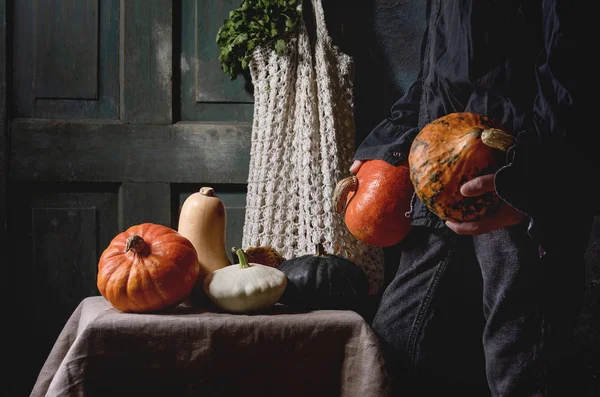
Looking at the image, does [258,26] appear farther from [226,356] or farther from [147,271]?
[226,356]

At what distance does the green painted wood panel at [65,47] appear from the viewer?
7.82ft

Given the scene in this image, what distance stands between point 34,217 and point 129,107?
0.59 metres

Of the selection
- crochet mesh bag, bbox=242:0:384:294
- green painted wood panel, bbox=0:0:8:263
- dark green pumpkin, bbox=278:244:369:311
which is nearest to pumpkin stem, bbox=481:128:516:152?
dark green pumpkin, bbox=278:244:369:311

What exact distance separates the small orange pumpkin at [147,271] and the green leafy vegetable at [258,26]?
3.00ft

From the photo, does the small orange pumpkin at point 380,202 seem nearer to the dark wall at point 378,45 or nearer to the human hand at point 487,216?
the human hand at point 487,216

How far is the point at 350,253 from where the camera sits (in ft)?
6.98

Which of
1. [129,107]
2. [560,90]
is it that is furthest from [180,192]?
[560,90]

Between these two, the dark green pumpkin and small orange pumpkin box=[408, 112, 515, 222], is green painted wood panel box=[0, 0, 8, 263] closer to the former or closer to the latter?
the dark green pumpkin

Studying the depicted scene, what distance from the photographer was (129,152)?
240cm

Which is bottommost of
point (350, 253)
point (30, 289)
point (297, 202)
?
point (30, 289)

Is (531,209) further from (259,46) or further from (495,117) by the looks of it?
(259,46)

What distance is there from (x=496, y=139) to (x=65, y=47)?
73.8 inches

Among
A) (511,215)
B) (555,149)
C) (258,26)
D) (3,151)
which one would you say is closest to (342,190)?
(511,215)

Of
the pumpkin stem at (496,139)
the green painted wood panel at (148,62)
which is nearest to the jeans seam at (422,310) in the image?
the pumpkin stem at (496,139)
